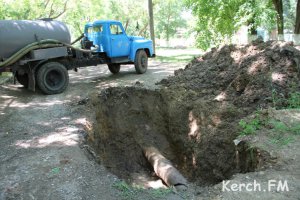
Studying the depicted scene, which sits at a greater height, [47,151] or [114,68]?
[114,68]

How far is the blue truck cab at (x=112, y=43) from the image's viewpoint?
1194 centimetres

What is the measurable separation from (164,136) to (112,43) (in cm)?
451

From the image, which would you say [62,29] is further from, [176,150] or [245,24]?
[245,24]

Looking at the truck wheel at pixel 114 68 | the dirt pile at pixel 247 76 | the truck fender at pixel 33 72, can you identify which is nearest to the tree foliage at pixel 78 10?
the truck wheel at pixel 114 68

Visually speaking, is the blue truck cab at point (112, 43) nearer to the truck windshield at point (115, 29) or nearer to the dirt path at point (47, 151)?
the truck windshield at point (115, 29)

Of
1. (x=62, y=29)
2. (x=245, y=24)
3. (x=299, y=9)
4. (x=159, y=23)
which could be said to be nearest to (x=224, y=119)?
(x=62, y=29)

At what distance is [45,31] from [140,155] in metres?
4.72

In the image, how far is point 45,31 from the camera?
9.88m

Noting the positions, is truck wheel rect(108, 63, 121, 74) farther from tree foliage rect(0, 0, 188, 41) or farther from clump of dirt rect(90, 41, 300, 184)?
clump of dirt rect(90, 41, 300, 184)

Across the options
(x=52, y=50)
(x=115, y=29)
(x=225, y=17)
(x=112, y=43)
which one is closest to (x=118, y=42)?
(x=112, y=43)

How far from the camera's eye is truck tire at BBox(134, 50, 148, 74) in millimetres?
13192

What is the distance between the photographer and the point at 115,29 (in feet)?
40.4

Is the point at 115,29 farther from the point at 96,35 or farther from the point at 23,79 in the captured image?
the point at 23,79

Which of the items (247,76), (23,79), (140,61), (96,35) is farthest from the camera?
(140,61)
